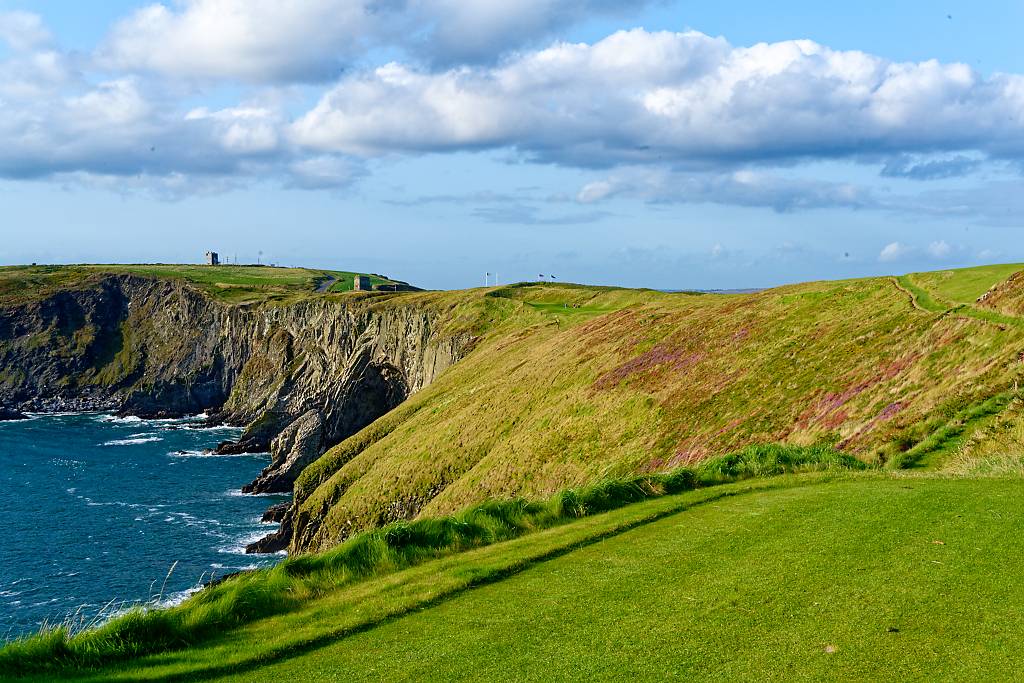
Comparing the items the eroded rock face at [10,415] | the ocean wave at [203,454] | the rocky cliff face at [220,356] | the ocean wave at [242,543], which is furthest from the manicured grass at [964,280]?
the eroded rock face at [10,415]

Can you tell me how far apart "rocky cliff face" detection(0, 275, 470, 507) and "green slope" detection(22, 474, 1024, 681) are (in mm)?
92939

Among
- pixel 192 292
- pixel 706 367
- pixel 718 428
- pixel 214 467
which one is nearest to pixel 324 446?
pixel 214 467

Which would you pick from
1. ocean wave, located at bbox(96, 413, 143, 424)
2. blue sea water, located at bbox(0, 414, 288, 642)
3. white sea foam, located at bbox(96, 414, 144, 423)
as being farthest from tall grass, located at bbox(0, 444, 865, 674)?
white sea foam, located at bbox(96, 414, 144, 423)

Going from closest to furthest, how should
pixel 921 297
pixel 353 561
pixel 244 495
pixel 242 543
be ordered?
1. pixel 353 561
2. pixel 921 297
3. pixel 242 543
4. pixel 244 495

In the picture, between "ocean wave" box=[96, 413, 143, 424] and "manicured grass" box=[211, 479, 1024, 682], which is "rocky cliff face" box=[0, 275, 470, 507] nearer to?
"ocean wave" box=[96, 413, 143, 424]

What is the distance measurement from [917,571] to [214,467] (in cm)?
10873

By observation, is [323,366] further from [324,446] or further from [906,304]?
[906,304]

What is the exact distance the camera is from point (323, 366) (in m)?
142

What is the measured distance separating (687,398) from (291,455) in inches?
2824

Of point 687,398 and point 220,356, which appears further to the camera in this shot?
point 220,356

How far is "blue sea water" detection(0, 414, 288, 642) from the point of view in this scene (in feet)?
202

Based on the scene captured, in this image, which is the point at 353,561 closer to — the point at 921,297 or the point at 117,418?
the point at 921,297

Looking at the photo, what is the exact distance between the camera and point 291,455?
10294cm

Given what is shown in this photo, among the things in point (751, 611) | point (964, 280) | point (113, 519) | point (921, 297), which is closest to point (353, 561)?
point (751, 611)
